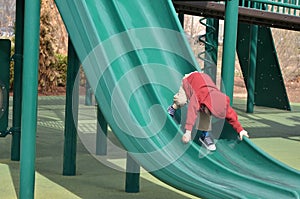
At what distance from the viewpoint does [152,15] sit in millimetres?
5027

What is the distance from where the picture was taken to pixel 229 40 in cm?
561

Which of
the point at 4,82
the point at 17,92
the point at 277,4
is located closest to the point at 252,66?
the point at 277,4

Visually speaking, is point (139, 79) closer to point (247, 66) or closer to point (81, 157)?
point (81, 157)

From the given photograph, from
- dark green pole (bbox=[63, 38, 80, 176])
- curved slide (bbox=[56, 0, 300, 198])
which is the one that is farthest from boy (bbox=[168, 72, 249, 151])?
Answer: dark green pole (bbox=[63, 38, 80, 176])

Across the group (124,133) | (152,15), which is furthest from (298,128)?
(124,133)

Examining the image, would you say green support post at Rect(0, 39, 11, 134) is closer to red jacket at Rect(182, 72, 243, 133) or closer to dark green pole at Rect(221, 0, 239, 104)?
dark green pole at Rect(221, 0, 239, 104)

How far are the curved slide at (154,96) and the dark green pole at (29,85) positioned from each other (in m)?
0.29

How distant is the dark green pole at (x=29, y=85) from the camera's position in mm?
4754

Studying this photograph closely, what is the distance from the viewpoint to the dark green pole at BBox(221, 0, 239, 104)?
559 cm

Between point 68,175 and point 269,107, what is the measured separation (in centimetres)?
965

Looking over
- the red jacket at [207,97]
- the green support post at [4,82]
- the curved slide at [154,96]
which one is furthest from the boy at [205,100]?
the green support post at [4,82]

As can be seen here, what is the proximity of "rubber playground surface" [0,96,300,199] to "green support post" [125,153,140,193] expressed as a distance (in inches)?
2.7

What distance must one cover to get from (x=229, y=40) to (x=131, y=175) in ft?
5.11

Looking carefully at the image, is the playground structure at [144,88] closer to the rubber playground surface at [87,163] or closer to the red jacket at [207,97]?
the red jacket at [207,97]
